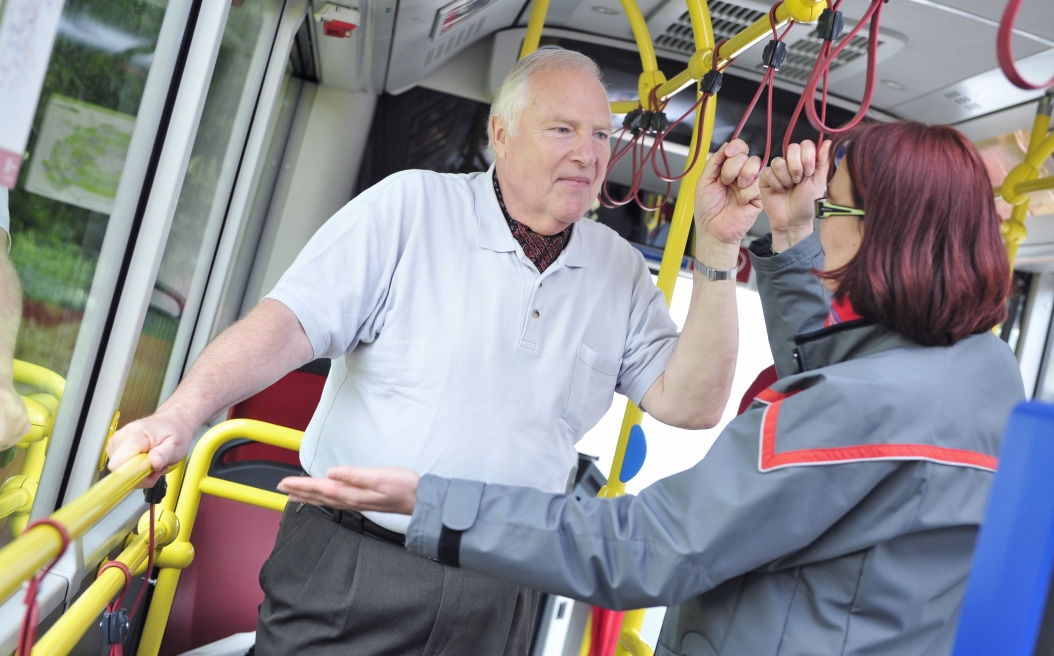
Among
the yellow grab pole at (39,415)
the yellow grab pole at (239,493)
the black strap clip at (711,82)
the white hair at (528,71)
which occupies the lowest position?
the yellow grab pole at (239,493)

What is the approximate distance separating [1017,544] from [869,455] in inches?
15.5

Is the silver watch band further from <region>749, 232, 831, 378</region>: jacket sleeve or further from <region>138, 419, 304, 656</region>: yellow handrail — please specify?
<region>138, 419, 304, 656</region>: yellow handrail

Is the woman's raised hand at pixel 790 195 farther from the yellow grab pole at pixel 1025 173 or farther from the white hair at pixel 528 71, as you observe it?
the yellow grab pole at pixel 1025 173

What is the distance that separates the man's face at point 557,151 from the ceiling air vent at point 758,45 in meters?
1.07

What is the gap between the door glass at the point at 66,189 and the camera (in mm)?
1330

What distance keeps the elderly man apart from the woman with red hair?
48 cm

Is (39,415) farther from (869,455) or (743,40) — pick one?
(743,40)

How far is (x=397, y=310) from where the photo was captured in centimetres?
161

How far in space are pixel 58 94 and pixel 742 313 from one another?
3.19m

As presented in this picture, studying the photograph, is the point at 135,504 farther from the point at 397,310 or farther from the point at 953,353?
the point at 953,353

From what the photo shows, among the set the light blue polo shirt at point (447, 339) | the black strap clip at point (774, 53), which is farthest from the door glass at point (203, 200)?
the black strap clip at point (774, 53)

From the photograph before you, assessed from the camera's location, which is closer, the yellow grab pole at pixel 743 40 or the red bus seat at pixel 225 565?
the yellow grab pole at pixel 743 40

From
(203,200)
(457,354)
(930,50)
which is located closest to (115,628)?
(457,354)

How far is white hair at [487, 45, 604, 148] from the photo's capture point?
1833mm
